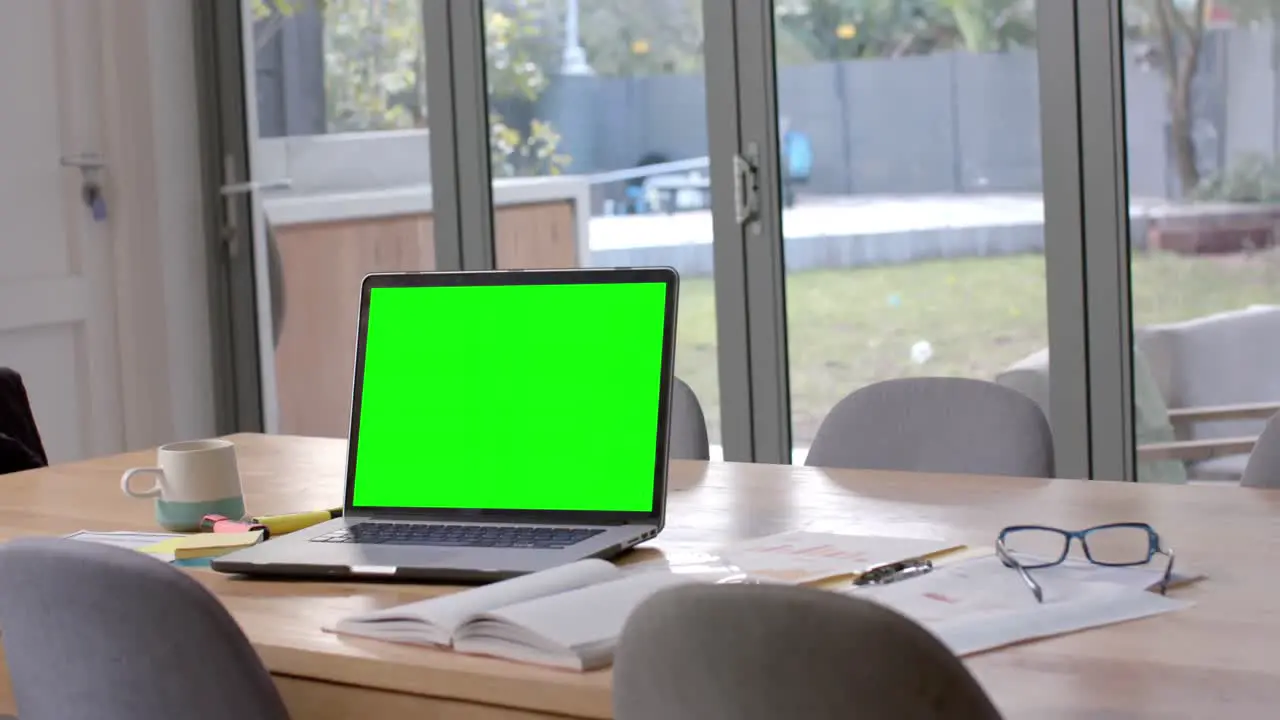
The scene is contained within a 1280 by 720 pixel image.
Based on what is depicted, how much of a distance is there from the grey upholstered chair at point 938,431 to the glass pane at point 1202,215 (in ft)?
3.66

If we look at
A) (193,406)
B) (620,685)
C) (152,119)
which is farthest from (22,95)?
(620,685)

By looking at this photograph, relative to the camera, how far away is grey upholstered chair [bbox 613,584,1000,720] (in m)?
0.92

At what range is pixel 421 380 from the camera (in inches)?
70.9

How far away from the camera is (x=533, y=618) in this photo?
1309 millimetres

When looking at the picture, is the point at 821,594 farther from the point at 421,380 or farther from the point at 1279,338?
the point at 1279,338

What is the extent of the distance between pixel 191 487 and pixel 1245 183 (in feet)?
7.26

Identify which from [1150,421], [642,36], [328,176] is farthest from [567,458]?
[328,176]

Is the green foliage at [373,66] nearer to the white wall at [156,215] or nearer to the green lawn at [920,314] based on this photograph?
the white wall at [156,215]

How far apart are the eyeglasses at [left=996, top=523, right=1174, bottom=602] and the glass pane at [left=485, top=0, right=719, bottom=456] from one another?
2.25 meters

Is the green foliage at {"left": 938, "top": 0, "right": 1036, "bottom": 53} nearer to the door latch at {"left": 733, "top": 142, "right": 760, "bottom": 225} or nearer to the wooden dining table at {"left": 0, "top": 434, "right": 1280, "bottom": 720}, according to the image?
the door latch at {"left": 733, "top": 142, "right": 760, "bottom": 225}

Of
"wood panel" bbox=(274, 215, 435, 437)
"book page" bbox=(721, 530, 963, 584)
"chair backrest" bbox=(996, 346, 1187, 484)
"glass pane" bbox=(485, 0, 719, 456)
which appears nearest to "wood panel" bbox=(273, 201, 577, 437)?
"wood panel" bbox=(274, 215, 435, 437)

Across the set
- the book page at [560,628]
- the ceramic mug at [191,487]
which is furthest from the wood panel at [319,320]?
→ the book page at [560,628]

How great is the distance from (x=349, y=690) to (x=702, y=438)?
4.14 feet

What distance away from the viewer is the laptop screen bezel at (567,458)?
168 centimetres
